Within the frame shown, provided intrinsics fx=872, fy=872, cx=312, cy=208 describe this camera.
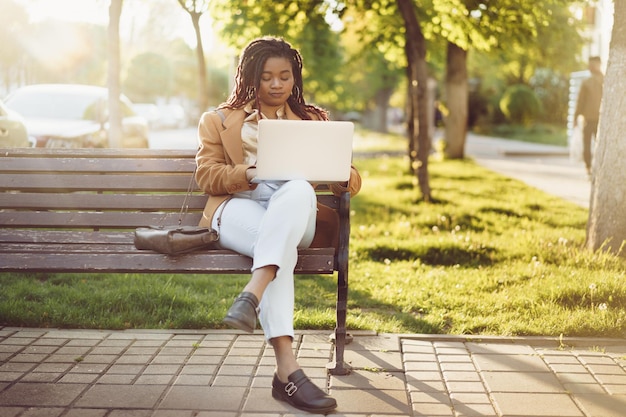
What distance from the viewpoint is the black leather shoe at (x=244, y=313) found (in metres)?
3.59

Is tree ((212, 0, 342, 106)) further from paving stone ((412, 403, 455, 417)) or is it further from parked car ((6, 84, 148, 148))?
paving stone ((412, 403, 455, 417))

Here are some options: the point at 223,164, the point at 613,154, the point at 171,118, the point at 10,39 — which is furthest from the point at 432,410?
the point at 171,118

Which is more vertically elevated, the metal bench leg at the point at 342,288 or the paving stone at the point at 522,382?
the metal bench leg at the point at 342,288

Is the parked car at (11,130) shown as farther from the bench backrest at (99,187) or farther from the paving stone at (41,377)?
the paving stone at (41,377)

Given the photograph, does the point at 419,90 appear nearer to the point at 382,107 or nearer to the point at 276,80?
the point at 276,80

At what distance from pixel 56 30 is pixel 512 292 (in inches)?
1377

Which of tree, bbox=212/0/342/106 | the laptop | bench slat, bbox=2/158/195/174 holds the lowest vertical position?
bench slat, bbox=2/158/195/174

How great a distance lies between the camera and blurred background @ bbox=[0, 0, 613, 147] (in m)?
11.0

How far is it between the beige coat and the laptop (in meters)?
0.30

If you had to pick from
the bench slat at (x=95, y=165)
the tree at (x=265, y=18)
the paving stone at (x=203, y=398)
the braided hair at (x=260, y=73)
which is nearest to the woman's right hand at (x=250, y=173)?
the braided hair at (x=260, y=73)

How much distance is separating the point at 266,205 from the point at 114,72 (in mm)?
5067

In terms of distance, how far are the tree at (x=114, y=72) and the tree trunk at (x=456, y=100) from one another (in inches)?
471

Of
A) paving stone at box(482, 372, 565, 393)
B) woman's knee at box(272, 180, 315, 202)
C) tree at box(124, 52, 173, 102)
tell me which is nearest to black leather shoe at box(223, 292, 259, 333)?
woman's knee at box(272, 180, 315, 202)

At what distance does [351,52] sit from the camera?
3512 cm
